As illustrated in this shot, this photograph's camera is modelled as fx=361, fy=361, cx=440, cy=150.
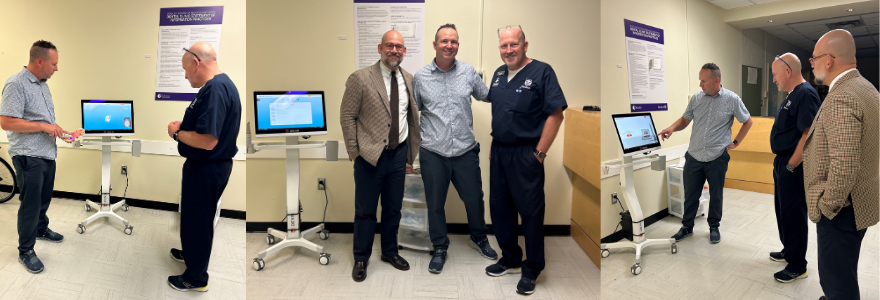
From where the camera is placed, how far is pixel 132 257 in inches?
49.1

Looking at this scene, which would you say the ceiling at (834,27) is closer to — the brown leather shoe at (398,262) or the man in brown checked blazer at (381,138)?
the man in brown checked blazer at (381,138)

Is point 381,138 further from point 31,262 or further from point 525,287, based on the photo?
point 31,262

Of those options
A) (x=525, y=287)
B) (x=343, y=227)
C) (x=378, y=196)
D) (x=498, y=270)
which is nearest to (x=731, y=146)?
(x=525, y=287)

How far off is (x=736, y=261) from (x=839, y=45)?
79 centimetres

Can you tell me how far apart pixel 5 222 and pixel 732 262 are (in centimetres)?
248

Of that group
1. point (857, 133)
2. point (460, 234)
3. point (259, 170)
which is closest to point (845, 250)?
point (857, 133)

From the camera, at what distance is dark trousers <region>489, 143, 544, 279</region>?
79.4 inches

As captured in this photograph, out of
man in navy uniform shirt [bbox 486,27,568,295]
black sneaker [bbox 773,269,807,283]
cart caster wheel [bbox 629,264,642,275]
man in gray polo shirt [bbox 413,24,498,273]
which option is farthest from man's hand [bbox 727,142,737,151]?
man in gray polo shirt [bbox 413,24,498,273]

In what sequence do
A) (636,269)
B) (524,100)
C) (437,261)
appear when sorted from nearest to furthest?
(636,269) < (524,100) < (437,261)

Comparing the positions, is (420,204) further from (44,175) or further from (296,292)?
(44,175)

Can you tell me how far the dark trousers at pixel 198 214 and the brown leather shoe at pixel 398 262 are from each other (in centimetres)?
117

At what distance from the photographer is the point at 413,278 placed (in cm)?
220

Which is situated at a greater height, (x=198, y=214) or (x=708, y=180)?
(x=708, y=180)

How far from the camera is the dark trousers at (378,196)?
2297 mm
